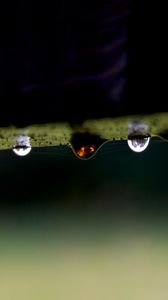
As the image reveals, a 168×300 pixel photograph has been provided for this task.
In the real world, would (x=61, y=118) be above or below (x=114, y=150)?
below

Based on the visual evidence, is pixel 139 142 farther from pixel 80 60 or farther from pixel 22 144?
pixel 22 144

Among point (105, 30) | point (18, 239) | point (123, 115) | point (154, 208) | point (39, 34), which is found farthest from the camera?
point (18, 239)

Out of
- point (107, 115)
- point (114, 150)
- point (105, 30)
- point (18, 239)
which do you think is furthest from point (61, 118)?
point (18, 239)

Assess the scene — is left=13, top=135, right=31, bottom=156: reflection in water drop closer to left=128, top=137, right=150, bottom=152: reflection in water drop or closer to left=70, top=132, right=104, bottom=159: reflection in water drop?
left=70, top=132, right=104, bottom=159: reflection in water drop

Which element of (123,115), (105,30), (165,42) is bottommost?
(123,115)

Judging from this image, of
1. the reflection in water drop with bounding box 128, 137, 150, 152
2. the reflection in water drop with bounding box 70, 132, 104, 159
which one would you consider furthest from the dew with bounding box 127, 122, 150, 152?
the reflection in water drop with bounding box 70, 132, 104, 159

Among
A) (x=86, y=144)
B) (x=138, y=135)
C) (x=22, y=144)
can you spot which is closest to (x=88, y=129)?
(x=86, y=144)

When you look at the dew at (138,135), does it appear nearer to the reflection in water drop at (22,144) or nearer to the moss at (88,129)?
the moss at (88,129)

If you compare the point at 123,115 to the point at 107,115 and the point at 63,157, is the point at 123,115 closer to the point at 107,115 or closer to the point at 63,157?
the point at 107,115
